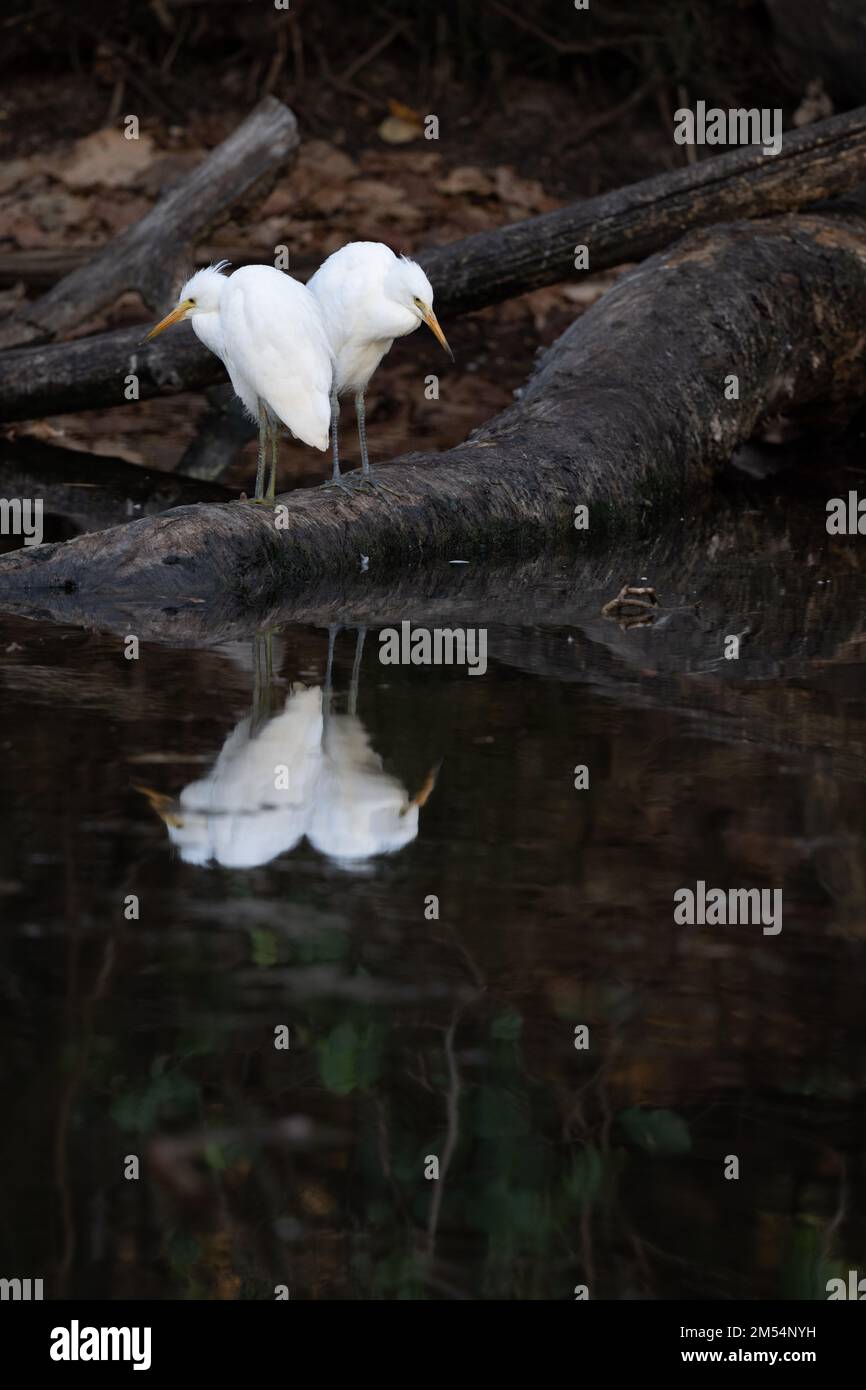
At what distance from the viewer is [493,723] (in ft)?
15.5

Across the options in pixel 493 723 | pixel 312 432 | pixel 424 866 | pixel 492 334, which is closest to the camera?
pixel 424 866

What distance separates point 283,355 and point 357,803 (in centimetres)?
235

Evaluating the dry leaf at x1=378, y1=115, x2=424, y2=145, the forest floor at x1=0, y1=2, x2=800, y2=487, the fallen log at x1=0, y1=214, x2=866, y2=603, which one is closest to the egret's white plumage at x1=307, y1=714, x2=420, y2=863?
the fallen log at x1=0, y1=214, x2=866, y2=603

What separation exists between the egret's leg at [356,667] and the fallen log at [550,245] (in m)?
3.49

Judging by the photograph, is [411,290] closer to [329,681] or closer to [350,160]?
[329,681]

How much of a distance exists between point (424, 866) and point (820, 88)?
848 cm

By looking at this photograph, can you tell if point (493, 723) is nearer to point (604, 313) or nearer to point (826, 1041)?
point (826, 1041)

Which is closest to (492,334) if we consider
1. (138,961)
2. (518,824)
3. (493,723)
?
(493,723)

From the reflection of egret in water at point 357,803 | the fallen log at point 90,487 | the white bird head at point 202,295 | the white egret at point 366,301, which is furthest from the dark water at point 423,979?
the fallen log at point 90,487

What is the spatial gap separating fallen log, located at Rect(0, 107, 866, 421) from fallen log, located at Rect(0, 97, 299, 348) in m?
0.55

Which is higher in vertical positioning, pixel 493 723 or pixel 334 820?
pixel 493 723

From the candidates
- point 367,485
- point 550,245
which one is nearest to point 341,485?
point 367,485

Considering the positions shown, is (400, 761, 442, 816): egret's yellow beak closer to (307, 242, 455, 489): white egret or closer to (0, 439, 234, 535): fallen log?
(307, 242, 455, 489): white egret

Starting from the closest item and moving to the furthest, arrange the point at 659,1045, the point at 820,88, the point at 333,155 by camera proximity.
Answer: the point at 659,1045, the point at 820,88, the point at 333,155
